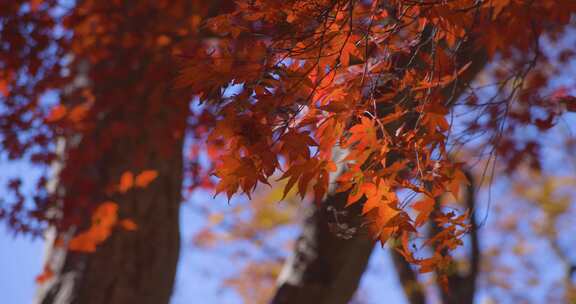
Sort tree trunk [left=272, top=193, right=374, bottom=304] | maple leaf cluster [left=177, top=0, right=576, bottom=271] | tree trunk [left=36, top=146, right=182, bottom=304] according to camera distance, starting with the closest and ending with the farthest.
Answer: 1. maple leaf cluster [left=177, top=0, right=576, bottom=271]
2. tree trunk [left=272, top=193, right=374, bottom=304]
3. tree trunk [left=36, top=146, right=182, bottom=304]

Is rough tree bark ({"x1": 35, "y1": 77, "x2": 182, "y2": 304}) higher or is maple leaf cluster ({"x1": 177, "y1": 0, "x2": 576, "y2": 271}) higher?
rough tree bark ({"x1": 35, "y1": 77, "x2": 182, "y2": 304})

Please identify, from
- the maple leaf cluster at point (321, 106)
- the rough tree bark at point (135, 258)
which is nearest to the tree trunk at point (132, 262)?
the rough tree bark at point (135, 258)

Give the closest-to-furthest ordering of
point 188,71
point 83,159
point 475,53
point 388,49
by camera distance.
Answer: point 188,71 < point 388,49 < point 475,53 < point 83,159

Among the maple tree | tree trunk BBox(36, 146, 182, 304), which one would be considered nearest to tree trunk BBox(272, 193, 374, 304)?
the maple tree

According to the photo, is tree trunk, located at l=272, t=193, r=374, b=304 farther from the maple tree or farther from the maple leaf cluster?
the maple leaf cluster

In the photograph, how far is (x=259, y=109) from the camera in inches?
75.0

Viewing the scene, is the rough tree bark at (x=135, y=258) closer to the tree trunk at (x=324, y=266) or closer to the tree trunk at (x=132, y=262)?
the tree trunk at (x=132, y=262)

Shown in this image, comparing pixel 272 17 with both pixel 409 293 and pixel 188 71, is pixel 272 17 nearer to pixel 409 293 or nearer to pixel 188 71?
pixel 188 71

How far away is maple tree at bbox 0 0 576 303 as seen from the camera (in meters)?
1.94

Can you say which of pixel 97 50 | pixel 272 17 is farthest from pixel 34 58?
pixel 272 17

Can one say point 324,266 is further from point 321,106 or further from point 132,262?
point 321,106

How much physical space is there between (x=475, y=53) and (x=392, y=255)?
103 inches

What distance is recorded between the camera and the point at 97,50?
547 cm

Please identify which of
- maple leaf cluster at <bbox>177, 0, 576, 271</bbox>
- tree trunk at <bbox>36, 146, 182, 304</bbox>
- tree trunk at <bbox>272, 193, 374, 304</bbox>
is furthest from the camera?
tree trunk at <bbox>36, 146, 182, 304</bbox>
